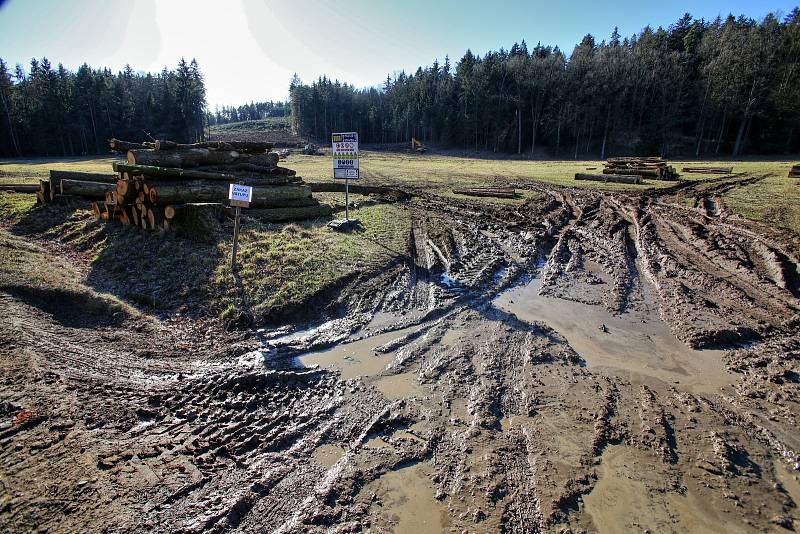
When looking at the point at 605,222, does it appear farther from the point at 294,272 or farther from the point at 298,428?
the point at 298,428

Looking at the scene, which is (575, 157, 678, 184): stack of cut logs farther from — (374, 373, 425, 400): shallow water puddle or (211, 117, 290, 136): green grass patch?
(211, 117, 290, 136): green grass patch

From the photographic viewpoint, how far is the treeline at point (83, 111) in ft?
169

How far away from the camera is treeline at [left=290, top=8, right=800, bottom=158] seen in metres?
45.2

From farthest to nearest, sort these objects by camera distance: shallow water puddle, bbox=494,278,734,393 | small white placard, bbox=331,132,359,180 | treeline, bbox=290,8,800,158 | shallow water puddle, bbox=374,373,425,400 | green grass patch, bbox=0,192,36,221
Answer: treeline, bbox=290,8,800,158 → green grass patch, bbox=0,192,36,221 → small white placard, bbox=331,132,359,180 → shallow water puddle, bbox=494,278,734,393 → shallow water puddle, bbox=374,373,425,400

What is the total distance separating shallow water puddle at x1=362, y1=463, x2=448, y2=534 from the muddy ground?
0.02 meters

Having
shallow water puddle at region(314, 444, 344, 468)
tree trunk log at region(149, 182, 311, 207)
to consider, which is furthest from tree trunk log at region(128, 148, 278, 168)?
shallow water puddle at region(314, 444, 344, 468)

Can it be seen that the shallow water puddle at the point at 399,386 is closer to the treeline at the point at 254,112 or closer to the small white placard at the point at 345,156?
the small white placard at the point at 345,156

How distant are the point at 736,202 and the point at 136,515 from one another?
71.4 feet

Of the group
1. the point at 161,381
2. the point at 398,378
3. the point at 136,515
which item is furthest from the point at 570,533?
the point at 161,381

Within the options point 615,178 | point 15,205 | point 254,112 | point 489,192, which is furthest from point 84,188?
point 254,112

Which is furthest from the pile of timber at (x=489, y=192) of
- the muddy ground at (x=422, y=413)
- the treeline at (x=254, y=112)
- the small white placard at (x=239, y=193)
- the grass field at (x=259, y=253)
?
the treeline at (x=254, y=112)

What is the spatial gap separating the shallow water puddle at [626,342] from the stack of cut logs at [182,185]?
8.34 m

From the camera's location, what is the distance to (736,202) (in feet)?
54.7

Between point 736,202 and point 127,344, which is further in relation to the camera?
point 736,202
